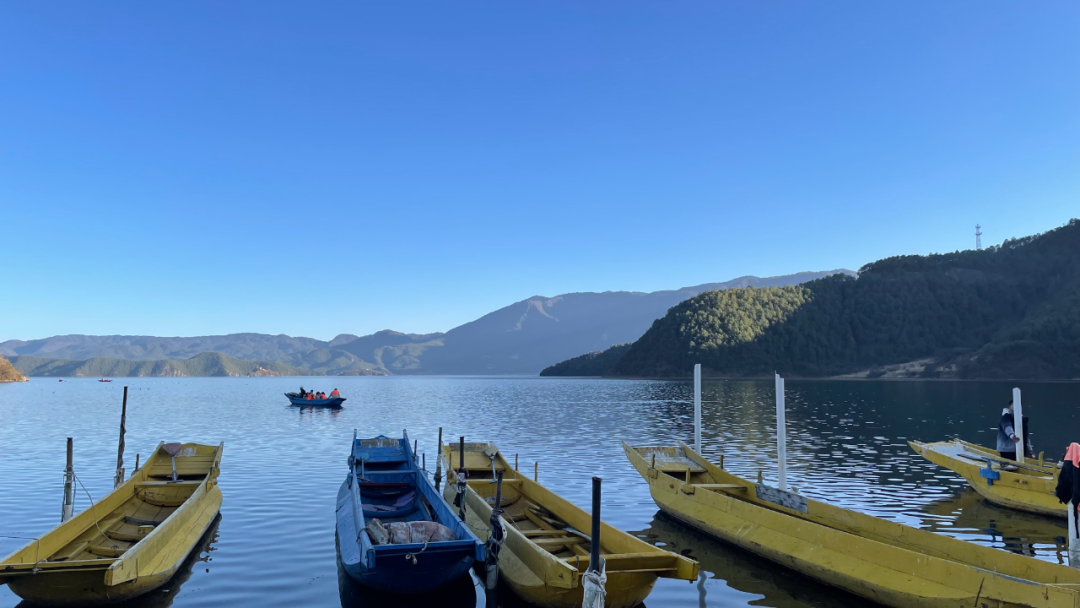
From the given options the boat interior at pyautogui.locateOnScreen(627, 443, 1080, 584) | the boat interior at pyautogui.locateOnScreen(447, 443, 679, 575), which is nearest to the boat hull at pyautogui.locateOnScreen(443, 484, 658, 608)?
the boat interior at pyautogui.locateOnScreen(447, 443, 679, 575)

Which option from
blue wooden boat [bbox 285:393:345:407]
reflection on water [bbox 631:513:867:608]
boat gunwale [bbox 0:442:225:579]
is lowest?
blue wooden boat [bbox 285:393:345:407]

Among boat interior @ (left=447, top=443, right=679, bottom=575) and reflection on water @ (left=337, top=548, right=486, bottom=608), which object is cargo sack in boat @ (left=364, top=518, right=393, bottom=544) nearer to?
reflection on water @ (left=337, top=548, right=486, bottom=608)

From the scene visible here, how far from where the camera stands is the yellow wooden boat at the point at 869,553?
441 inches

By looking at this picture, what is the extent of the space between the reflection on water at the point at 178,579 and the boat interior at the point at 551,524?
26.6 feet

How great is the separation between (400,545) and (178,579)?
294 inches

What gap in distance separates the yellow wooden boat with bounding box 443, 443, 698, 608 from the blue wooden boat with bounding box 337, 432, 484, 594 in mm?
1167

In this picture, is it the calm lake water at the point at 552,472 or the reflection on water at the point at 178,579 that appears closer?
the reflection on water at the point at 178,579

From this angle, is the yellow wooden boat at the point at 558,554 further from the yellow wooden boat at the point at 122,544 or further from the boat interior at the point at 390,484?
the yellow wooden boat at the point at 122,544

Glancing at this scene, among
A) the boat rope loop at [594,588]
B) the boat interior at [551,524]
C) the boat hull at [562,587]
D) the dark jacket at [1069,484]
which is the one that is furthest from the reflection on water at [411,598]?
the dark jacket at [1069,484]

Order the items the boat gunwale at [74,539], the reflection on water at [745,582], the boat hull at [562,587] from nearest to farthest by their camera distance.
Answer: the boat gunwale at [74,539], the boat hull at [562,587], the reflection on water at [745,582]

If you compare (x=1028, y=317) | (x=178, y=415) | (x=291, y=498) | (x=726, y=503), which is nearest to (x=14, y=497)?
(x=291, y=498)

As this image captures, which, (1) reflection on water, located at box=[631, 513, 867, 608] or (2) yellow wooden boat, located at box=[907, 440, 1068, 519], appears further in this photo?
(2) yellow wooden boat, located at box=[907, 440, 1068, 519]

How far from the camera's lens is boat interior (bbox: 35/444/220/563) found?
15.1 metres

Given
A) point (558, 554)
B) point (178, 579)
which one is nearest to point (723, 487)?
point (558, 554)
